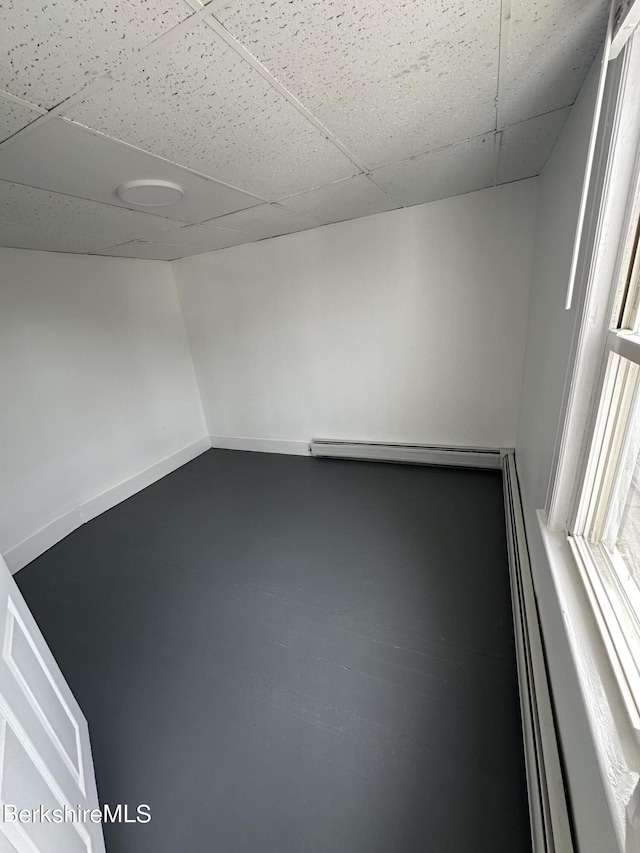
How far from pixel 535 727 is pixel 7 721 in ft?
4.93

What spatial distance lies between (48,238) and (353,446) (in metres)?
2.91

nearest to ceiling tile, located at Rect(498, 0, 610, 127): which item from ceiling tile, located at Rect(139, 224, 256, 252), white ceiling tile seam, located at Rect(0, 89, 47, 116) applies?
white ceiling tile seam, located at Rect(0, 89, 47, 116)

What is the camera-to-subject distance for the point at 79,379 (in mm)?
3004

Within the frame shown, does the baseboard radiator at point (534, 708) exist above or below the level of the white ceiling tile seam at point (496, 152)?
below

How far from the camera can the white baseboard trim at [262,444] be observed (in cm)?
385

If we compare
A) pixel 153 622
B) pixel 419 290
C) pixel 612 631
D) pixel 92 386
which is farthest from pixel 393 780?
pixel 92 386

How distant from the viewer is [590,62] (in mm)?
1114

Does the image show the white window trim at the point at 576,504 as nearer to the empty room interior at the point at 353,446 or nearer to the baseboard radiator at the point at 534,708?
the empty room interior at the point at 353,446

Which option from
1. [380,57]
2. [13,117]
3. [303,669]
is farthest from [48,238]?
[303,669]

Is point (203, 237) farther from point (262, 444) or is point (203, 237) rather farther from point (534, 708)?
point (534, 708)

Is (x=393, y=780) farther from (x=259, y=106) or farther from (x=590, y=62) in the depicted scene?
(x=590, y=62)

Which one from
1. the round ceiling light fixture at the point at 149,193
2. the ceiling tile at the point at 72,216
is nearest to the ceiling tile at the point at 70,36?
the round ceiling light fixture at the point at 149,193

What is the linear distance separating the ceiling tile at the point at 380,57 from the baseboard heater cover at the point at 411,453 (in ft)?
7.52

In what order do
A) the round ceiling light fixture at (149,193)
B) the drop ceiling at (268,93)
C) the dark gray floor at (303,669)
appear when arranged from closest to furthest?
the drop ceiling at (268,93) < the dark gray floor at (303,669) < the round ceiling light fixture at (149,193)
